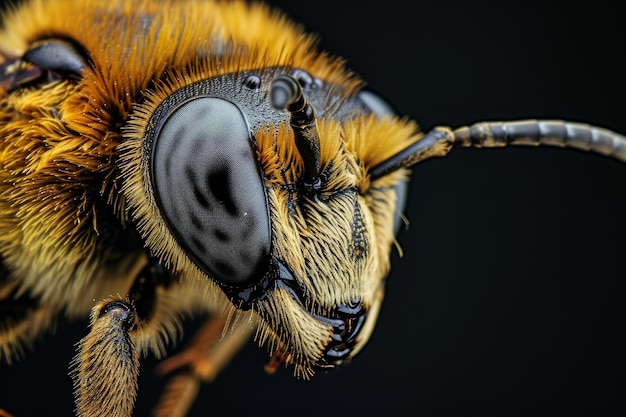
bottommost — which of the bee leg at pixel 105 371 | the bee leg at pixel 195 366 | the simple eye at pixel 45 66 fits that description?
the bee leg at pixel 195 366

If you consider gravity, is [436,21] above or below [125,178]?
above

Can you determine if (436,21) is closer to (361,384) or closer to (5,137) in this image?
(361,384)

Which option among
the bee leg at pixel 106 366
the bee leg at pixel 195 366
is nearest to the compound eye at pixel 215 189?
the bee leg at pixel 106 366

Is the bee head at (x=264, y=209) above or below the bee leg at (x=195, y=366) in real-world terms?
above

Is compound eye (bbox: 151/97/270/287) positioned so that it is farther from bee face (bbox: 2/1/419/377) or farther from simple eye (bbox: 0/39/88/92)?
simple eye (bbox: 0/39/88/92)

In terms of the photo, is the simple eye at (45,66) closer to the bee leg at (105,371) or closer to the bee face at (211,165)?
the bee face at (211,165)

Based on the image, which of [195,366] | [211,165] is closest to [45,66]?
[211,165]

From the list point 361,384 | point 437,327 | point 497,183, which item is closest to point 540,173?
point 497,183
